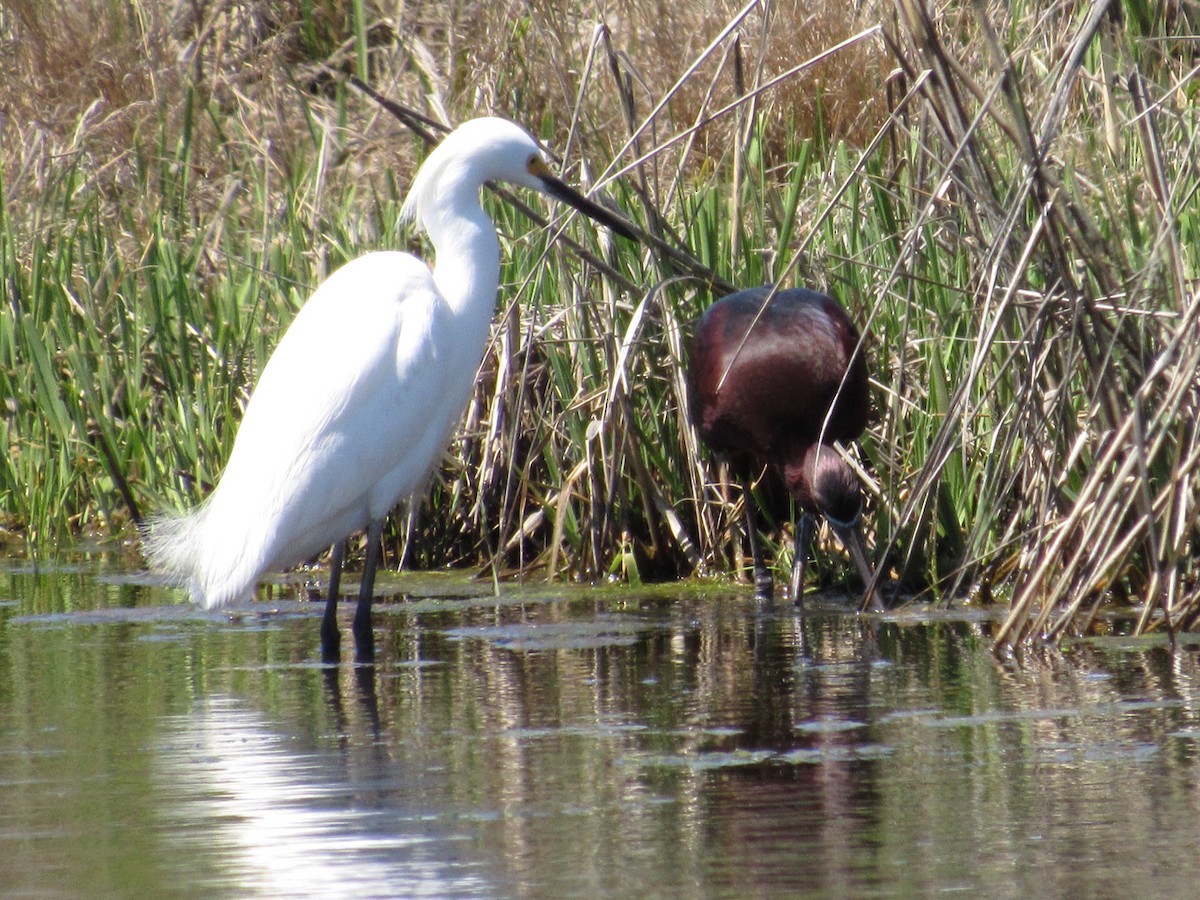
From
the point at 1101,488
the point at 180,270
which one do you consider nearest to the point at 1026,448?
the point at 1101,488

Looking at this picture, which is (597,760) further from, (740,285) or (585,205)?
(740,285)

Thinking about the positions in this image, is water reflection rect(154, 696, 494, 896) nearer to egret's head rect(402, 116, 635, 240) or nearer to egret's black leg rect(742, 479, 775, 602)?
egret's head rect(402, 116, 635, 240)

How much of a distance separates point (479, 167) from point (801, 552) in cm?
164

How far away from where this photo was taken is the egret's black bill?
576 centimetres

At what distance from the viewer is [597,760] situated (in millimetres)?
3717

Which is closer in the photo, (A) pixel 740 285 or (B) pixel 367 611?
(B) pixel 367 611

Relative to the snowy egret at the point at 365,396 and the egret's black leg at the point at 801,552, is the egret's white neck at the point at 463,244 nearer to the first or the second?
the snowy egret at the point at 365,396

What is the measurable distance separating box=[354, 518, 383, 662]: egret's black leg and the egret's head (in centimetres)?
99

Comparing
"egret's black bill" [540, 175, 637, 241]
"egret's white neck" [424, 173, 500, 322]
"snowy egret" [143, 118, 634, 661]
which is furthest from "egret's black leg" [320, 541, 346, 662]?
"egret's black bill" [540, 175, 637, 241]

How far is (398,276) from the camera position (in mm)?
5477

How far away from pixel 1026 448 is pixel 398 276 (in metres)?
1.92

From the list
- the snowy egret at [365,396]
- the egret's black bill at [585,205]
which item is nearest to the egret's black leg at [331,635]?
the snowy egret at [365,396]

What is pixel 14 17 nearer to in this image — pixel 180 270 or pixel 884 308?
pixel 180 270

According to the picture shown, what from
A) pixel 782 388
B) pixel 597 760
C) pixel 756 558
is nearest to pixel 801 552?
pixel 756 558
